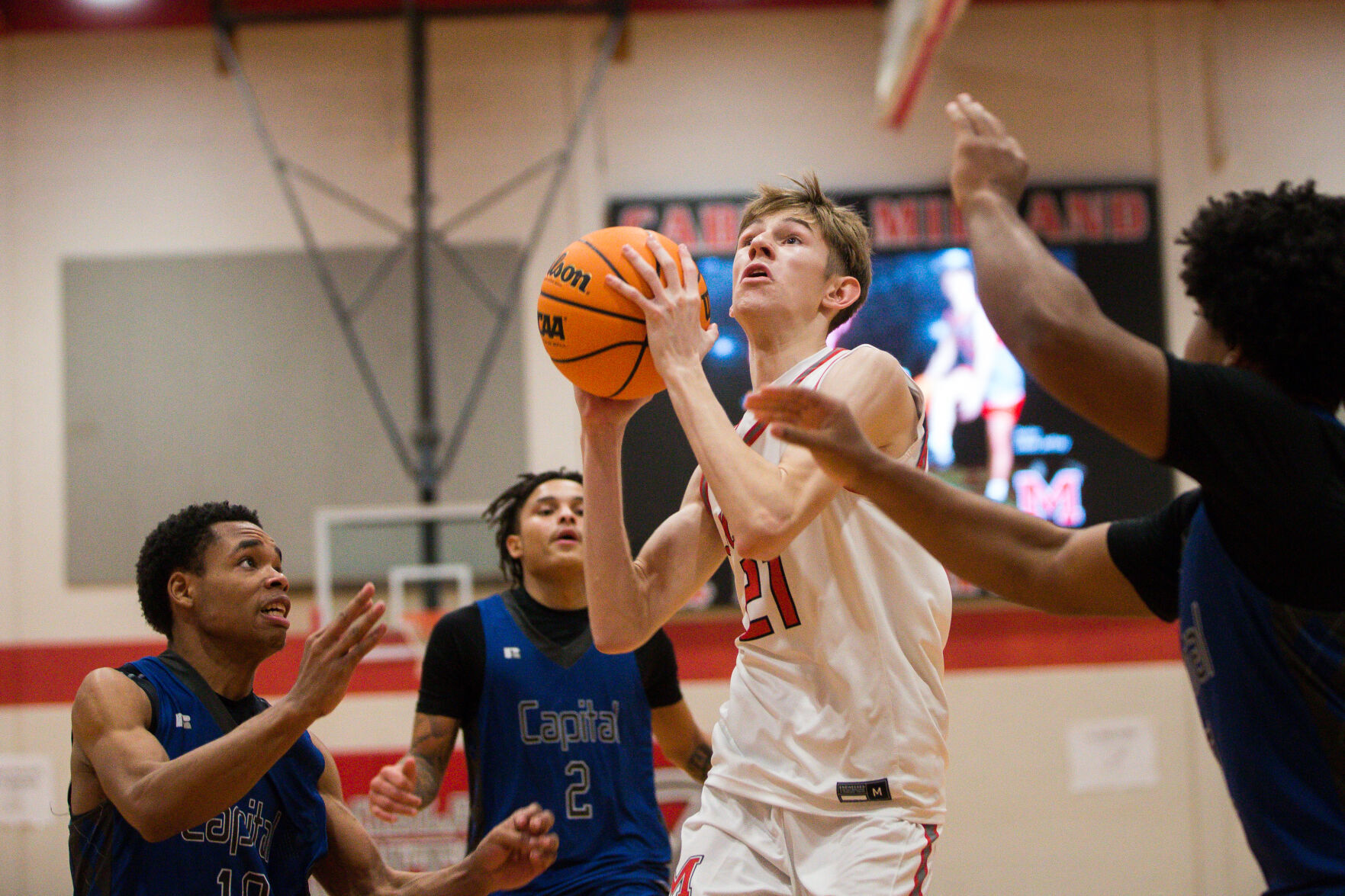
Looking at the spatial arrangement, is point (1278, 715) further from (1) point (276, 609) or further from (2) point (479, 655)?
(2) point (479, 655)

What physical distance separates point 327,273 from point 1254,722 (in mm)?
7602

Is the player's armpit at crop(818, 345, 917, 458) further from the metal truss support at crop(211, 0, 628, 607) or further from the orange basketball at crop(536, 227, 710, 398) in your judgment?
the metal truss support at crop(211, 0, 628, 607)

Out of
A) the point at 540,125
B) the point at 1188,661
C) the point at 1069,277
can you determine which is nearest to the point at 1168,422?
the point at 1069,277

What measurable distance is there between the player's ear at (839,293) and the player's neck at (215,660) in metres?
1.76

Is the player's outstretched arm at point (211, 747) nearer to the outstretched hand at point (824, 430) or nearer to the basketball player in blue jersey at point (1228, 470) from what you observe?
the outstretched hand at point (824, 430)

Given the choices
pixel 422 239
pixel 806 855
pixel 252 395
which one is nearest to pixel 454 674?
pixel 806 855

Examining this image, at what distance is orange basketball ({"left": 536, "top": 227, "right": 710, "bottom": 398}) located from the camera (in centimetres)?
273

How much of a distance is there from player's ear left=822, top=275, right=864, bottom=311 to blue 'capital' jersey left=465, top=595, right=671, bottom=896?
1.55m

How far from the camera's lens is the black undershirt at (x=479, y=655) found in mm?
4156

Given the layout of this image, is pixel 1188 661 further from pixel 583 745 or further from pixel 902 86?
pixel 902 86

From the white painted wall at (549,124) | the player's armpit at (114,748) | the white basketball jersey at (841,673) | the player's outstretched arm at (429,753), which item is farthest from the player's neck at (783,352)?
the white painted wall at (549,124)

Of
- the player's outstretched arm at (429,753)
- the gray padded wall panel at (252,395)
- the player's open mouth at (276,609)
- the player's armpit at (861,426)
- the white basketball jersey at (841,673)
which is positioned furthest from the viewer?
the gray padded wall panel at (252,395)

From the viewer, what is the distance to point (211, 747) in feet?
8.75

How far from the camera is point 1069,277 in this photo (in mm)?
1659
